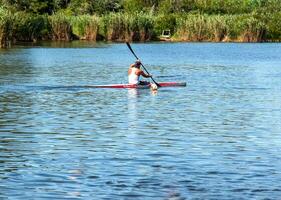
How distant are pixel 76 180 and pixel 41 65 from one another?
32831mm

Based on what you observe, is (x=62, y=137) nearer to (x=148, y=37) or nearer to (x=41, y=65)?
(x=41, y=65)

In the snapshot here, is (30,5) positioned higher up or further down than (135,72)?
higher up

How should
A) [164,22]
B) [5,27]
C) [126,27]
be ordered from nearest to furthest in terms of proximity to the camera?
[5,27], [126,27], [164,22]

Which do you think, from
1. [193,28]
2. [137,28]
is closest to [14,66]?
[137,28]

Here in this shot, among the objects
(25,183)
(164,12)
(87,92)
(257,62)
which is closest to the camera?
(25,183)

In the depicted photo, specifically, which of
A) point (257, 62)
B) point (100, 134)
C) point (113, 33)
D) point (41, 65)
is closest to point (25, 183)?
point (100, 134)

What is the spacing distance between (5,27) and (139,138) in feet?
149

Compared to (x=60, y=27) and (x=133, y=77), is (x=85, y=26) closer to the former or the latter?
(x=60, y=27)

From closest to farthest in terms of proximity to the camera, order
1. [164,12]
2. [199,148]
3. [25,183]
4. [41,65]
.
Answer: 1. [25,183]
2. [199,148]
3. [41,65]
4. [164,12]

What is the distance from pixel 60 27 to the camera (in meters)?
77.1

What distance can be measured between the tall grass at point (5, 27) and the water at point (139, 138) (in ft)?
77.0

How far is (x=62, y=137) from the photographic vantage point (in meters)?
17.5

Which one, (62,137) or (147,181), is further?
(62,137)

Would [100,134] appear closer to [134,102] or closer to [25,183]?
[25,183]
